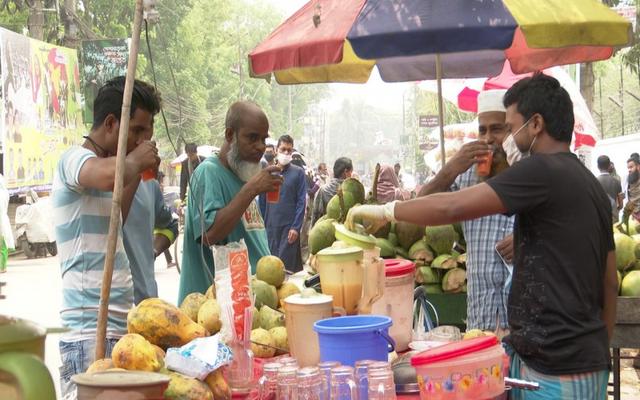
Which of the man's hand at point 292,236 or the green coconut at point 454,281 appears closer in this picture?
the green coconut at point 454,281

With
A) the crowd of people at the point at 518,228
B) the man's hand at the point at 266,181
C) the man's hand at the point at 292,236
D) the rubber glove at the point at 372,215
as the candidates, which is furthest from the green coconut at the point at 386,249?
the man's hand at the point at 292,236

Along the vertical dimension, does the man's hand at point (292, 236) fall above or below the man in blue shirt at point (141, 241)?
below

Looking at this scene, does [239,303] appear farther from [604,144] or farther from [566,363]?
[604,144]

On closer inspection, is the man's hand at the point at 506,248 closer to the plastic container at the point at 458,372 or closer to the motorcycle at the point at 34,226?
the plastic container at the point at 458,372

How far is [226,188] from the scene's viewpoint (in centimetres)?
398

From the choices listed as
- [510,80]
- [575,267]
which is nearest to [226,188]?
[575,267]

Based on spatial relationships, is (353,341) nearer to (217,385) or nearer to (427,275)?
(217,385)

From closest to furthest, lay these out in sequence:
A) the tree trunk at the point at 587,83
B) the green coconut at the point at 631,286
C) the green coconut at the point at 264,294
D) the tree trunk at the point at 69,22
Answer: the green coconut at the point at 264,294, the green coconut at the point at 631,286, the tree trunk at the point at 587,83, the tree trunk at the point at 69,22

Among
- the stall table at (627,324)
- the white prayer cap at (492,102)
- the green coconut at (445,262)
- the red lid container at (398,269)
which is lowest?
the stall table at (627,324)

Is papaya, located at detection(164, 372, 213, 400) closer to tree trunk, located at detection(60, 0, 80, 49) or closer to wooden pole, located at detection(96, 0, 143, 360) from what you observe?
wooden pole, located at detection(96, 0, 143, 360)

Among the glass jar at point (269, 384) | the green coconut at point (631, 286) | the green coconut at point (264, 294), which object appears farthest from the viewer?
the green coconut at point (631, 286)

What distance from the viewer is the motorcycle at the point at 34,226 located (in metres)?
17.7

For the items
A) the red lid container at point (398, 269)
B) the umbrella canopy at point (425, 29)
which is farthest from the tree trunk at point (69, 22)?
the red lid container at point (398, 269)

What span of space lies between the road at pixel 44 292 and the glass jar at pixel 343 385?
5.16m
